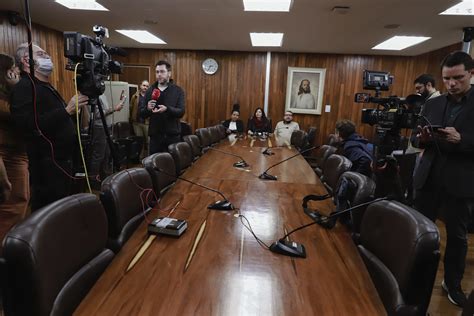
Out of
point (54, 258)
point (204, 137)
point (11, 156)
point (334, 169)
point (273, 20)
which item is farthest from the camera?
point (204, 137)

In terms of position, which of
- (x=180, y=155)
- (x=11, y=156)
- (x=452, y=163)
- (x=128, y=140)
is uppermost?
(x=452, y=163)

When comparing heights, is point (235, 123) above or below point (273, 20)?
below

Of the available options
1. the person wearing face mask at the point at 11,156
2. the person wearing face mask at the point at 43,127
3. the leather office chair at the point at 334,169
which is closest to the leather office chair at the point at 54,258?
the person wearing face mask at the point at 43,127

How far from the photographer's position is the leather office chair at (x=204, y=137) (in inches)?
163

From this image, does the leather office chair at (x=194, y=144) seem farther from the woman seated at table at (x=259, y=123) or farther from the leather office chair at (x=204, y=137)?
the woman seated at table at (x=259, y=123)

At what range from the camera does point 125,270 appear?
3.15ft

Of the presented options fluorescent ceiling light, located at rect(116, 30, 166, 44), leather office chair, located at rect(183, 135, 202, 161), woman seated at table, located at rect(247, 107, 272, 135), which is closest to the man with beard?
woman seated at table, located at rect(247, 107, 272, 135)

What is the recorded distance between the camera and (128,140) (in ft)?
15.8

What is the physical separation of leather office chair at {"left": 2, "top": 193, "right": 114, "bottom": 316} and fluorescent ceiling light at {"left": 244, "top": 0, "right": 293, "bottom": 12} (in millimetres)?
3068

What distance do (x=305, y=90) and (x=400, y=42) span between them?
1.98m

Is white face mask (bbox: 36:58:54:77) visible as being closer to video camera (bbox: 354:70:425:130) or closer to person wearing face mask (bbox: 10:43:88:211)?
person wearing face mask (bbox: 10:43:88:211)

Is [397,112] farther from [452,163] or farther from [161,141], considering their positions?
[161,141]

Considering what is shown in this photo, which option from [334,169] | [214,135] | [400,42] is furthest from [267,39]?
[334,169]

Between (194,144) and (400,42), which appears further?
(400,42)
